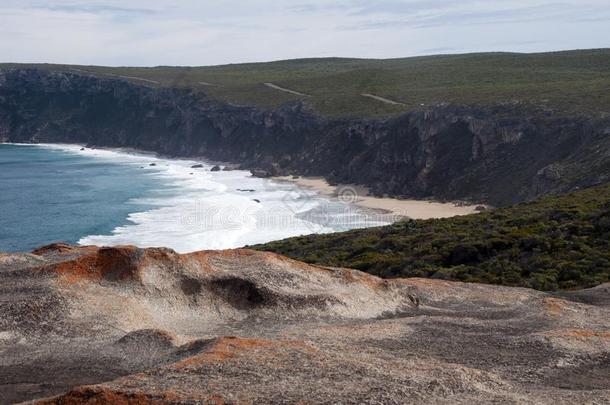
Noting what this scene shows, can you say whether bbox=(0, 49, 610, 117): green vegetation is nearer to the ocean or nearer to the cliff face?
the cliff face

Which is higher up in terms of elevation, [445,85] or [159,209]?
[445,85]

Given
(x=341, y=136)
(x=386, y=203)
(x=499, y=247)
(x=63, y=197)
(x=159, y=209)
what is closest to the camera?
(x=499, y=247)

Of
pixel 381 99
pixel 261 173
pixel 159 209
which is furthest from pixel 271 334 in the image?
pixel 381 99

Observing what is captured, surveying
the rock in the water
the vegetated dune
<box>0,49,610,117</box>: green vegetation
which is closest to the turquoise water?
the rock in the water

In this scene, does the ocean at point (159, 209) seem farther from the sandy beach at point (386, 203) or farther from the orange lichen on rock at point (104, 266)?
the orange lichen on rock at point (104, 266)

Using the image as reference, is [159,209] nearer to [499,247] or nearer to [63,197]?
[63,197]
